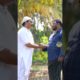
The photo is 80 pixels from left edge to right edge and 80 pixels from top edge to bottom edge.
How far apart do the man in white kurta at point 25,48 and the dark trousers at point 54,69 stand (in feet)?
0.99

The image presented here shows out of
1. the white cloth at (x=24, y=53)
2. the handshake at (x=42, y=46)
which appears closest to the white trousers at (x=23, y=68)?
the white cloth at (x=24, y=53)

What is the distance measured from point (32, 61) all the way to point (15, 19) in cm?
59

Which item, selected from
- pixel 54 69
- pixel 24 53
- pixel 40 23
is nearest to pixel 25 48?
pixel 24 53

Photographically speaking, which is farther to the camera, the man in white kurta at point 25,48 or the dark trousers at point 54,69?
the dark trousers at point 54,69

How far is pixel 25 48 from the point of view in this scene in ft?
14.8

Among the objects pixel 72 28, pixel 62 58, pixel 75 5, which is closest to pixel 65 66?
pixel 62 58

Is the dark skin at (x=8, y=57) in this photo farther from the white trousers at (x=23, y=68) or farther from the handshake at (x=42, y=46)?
the handshake at (x=42, y=46)

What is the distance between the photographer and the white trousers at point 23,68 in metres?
4.54

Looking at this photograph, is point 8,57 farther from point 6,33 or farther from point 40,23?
point 40,23

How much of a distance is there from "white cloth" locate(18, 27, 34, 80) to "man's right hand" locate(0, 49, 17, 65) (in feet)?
0.21

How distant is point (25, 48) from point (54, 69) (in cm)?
53

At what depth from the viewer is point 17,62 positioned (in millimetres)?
4527

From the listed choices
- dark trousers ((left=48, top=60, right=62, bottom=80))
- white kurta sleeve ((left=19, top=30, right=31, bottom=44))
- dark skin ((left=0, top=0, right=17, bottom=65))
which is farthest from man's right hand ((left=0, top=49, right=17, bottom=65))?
dark trousers ((left=48, top=60, right=62, bottom=80))

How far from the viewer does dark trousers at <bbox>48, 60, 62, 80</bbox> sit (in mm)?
4688
